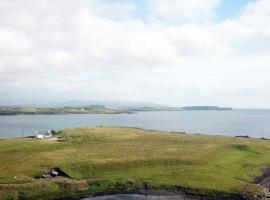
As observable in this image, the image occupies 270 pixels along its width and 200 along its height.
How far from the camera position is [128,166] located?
84875mm

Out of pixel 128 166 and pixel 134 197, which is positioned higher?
pixel 128 166

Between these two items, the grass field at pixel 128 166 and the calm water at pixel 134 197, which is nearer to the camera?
the calm water at pixel 134 197

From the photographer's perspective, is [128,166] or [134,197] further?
[128,166]

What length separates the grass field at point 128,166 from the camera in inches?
2899

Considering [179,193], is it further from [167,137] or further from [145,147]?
[167,137]

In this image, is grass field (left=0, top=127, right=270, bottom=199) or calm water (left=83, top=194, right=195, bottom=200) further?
grass field (left=0, top=127, right=270, bottom=199)

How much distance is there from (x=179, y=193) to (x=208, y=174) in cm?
1091

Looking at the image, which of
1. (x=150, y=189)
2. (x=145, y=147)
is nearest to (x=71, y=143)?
(x=145, y=147)

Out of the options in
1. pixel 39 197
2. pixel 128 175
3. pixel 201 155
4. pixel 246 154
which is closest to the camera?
pixel 39 197

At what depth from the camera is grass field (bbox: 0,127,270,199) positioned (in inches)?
2899

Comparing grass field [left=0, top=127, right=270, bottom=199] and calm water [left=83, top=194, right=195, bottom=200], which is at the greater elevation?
grass field [left=0, top=127, right=270, bottom=199]

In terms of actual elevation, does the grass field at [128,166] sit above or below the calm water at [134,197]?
above

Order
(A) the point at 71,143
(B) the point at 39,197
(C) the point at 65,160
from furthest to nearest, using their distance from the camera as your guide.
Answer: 1. (A) the point at 71,143
2. (C) the point at 65,160
3. (B) the point at 39,197

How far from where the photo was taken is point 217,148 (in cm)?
10431
